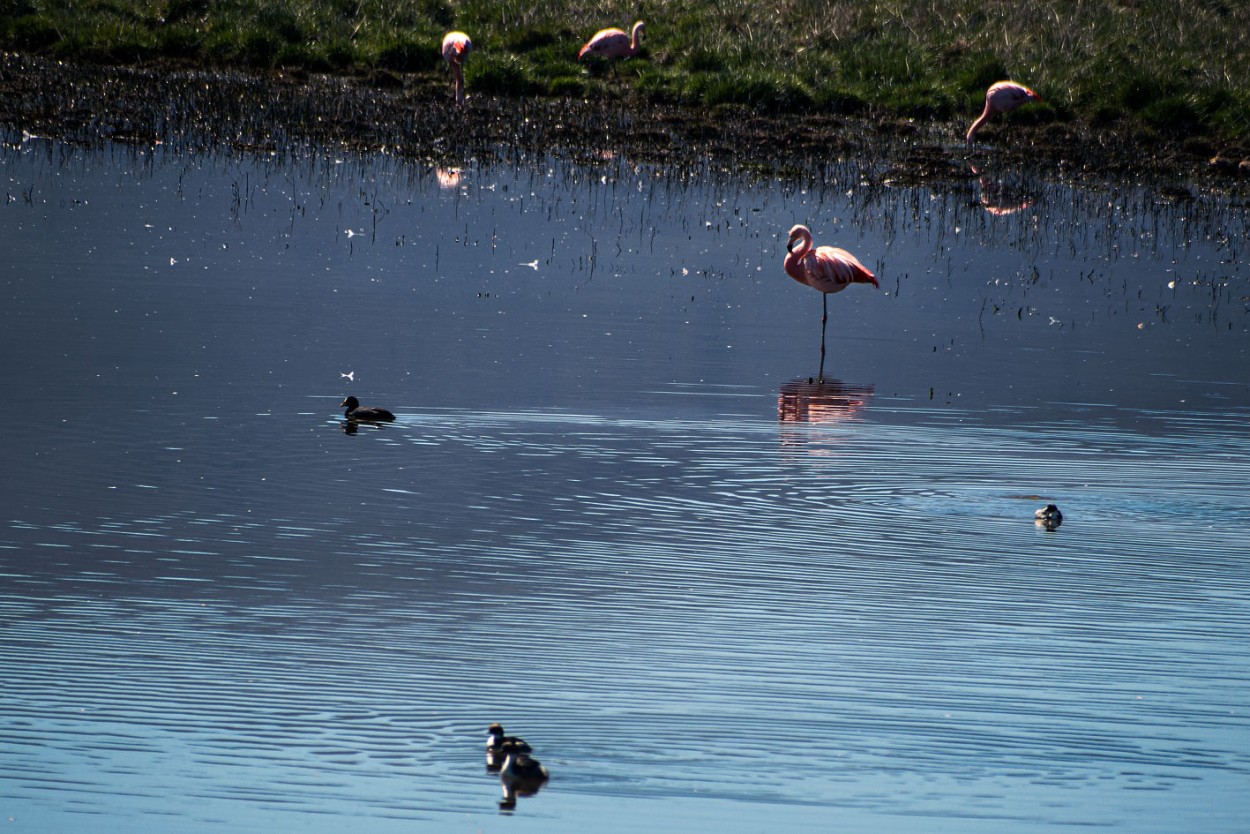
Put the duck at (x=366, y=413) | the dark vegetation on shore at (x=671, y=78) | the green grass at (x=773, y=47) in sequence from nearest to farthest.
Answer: the duck at (x=366, y=413) → the dark vegetation on shore at (x=671, y=78) → the green grass at (x=773, y=47)

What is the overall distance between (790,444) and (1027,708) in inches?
176

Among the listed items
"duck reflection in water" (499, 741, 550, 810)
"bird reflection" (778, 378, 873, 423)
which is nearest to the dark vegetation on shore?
"bird reflection" (778, 378, 873, 423)

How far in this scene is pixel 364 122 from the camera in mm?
25922

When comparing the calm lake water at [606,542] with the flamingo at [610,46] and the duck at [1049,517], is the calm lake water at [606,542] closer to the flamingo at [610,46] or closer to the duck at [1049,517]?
the duck at [1049,517]

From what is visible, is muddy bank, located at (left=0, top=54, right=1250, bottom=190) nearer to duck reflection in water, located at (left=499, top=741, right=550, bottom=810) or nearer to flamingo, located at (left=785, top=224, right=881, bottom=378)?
flamingo, located at (left=785, top=224, right=881, bottom=378)

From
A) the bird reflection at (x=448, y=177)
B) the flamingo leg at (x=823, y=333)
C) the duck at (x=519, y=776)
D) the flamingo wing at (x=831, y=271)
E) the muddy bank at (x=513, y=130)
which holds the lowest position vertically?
the duck at (x=519, y=776)

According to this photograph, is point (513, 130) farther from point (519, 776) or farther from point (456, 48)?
point (519, 776)

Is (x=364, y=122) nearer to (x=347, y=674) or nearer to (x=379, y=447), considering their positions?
(x=379, y=447)

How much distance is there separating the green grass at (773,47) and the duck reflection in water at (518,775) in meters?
24.3

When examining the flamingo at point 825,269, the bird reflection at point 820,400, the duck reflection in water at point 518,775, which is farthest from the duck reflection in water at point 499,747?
the flamingo at point 825,269

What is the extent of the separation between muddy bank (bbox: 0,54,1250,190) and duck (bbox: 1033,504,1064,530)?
597 inches

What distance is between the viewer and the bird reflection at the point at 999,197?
21938 mm

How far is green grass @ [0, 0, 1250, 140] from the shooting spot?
96.3ft

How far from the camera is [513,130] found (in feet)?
86.7
